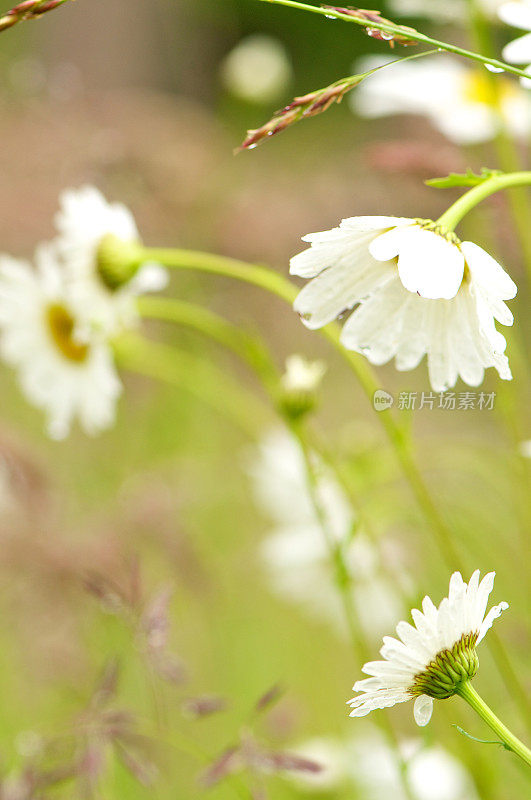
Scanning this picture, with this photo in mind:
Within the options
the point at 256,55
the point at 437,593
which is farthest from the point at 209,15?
the point at 437,593

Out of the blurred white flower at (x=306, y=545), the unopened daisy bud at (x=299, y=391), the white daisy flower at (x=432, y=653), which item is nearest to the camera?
the white daisy flower at (x=432, y=653)

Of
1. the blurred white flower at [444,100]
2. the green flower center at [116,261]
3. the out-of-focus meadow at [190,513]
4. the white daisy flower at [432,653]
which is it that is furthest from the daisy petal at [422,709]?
the blurred white flower at [444,100]

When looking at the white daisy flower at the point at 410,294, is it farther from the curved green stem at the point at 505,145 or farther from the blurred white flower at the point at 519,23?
the curved green stem at the point at 505,145

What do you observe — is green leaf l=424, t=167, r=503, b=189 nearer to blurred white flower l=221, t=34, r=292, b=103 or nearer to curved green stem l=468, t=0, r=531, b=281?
curved green stem l=468, t=0, r=531, b=281

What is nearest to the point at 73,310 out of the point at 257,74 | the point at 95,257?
the point at 95,257

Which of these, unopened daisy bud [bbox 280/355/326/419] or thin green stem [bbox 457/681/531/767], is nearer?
thin green stem [bbox 457/681/531/767]

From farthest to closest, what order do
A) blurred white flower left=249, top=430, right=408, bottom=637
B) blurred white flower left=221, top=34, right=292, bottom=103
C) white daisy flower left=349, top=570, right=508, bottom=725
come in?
blurred white flower left=221, top=34, right=292, bottom=103 → blurred white flower left=249, top=430, right=408, bottom=637 → white daisy flower left=349, top=570, right=508, bottom=725

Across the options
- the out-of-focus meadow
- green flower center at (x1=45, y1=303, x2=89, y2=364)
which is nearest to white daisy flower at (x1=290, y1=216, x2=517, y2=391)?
the out-of-focus meadow
